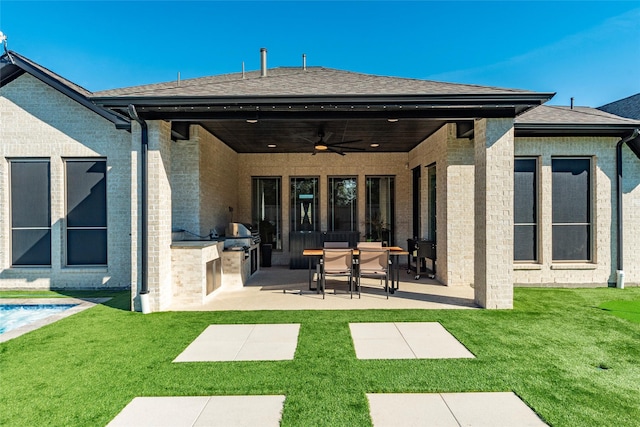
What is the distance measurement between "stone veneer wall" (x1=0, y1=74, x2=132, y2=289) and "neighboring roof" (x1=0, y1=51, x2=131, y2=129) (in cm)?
18

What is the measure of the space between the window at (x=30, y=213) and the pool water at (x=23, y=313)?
162 centimetres

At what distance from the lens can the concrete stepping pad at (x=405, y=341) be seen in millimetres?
3762

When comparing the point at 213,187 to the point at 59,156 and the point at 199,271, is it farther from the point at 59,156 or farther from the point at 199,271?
the point at 59,156

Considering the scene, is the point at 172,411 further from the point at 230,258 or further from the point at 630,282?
the point at 630,282

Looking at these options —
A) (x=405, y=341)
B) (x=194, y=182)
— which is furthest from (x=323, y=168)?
(x=405, y=341)

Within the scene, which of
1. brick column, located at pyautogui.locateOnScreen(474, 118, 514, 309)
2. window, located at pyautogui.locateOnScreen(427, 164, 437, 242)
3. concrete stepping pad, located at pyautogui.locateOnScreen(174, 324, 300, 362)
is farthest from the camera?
window, located at pyautogui.locateOnScreen(427, 164, 437, 242)

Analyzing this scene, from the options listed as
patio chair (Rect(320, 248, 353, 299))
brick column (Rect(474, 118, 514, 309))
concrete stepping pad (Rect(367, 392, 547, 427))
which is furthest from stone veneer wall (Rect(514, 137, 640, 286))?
concrete stepping pad (Rect(367, 392, 547, 427))

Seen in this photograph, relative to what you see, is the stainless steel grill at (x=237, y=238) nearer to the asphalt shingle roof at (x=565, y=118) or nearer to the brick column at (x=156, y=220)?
the brick column at (x=156, y=220)

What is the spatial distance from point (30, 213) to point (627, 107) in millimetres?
15986

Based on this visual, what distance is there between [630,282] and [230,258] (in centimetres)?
893

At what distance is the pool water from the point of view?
5.27 m

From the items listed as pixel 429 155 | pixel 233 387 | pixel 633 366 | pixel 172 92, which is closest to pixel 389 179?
pixel 429 155

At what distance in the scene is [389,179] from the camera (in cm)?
1123

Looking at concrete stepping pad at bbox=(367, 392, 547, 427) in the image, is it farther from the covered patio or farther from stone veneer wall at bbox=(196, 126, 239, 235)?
stone veneer wall at bbox=(196, 126, 239, 235)
